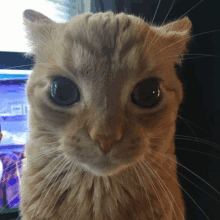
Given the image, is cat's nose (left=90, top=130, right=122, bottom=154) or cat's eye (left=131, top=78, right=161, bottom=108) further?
cat's eye (left=131, top=78, right=161, bottom=108)

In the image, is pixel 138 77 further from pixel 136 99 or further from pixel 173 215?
pixel 173 215

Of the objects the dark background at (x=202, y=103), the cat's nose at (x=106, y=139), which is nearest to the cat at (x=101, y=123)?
the cat's nose at (x=106, y=139)

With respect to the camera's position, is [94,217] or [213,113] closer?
[94,217]

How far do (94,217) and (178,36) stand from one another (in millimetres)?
770

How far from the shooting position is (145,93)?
63cm

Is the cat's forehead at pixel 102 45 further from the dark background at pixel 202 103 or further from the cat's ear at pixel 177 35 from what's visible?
the dark background at pixel 202 103

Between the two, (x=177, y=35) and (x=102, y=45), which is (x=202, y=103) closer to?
(x=177, y=35)

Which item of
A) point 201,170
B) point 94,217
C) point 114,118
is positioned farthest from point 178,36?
point 94,217

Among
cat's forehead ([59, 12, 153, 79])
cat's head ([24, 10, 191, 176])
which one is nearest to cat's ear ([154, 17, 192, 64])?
cat's head ([24, 10, 191, 176])

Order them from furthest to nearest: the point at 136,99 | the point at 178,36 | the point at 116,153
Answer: the point at 178,36 < the point at 136,99 < the point at 116,153

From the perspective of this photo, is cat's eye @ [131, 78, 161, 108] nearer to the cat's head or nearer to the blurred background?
the cat's head

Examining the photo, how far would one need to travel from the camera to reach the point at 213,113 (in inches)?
31.3

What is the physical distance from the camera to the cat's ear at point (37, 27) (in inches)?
28.9

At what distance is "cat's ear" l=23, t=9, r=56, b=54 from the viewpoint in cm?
74
